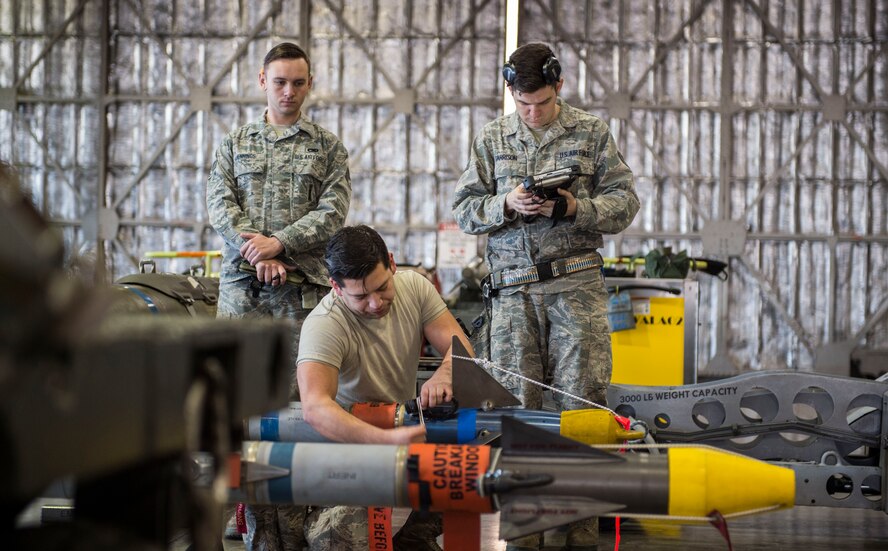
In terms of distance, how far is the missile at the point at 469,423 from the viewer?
296cm

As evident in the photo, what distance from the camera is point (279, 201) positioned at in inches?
154

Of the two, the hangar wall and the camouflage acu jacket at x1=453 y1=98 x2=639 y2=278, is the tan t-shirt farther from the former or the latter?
the hangar wall

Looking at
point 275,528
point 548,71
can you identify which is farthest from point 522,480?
point 548,71

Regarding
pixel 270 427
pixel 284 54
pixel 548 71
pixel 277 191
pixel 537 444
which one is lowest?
pixel 270 427

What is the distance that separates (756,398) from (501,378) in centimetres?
110

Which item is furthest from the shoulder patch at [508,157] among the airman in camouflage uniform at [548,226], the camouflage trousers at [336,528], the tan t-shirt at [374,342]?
the camouflage trousers at [336,528]

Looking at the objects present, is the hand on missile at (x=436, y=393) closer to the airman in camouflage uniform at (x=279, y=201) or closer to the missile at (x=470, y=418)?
the missile at (x=470, y=418)

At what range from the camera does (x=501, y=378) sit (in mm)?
3686

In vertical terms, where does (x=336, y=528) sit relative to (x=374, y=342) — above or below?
below

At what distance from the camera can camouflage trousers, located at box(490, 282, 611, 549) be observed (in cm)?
360

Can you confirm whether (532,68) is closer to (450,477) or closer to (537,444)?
(537,444)

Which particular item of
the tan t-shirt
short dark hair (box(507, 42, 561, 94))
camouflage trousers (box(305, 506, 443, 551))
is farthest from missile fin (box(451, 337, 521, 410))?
short dark hair (box(507, 42, 561, 94))

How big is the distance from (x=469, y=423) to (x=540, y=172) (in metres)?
1.19

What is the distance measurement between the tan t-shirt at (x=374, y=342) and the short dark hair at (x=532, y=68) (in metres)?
0.86
